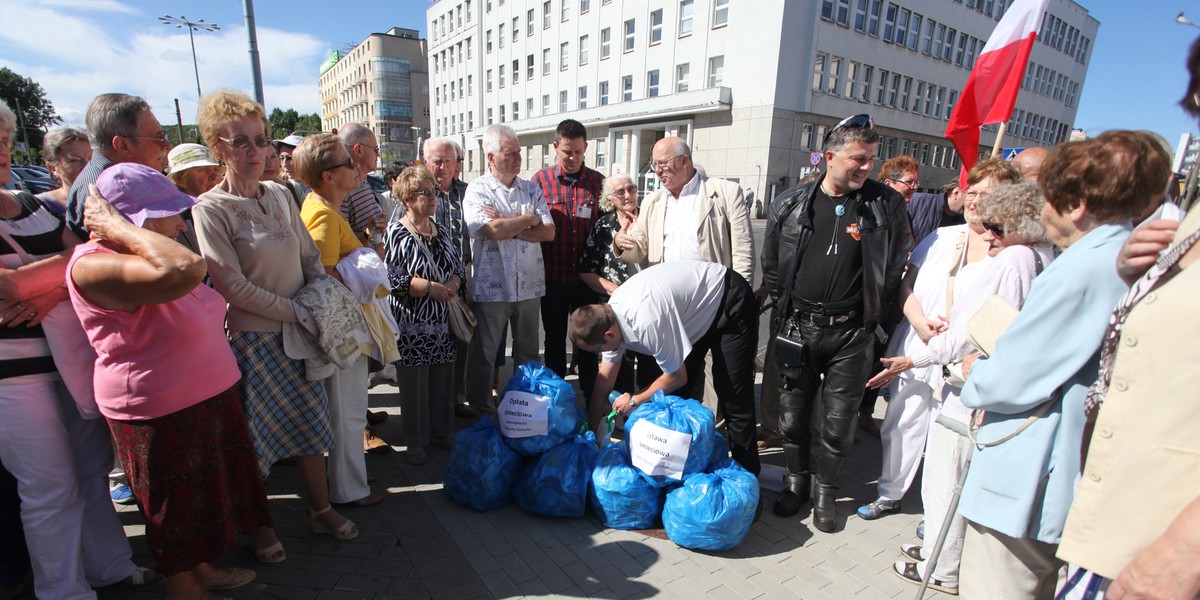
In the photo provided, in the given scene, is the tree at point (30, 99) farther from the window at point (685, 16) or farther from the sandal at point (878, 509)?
the sandal at point (878, 509)

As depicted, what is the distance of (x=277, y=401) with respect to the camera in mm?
2570

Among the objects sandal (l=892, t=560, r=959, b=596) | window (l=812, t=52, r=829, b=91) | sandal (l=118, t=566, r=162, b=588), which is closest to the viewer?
sandal (l=118, t=566, r=162, b=588)

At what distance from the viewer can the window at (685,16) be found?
2916 centimetres

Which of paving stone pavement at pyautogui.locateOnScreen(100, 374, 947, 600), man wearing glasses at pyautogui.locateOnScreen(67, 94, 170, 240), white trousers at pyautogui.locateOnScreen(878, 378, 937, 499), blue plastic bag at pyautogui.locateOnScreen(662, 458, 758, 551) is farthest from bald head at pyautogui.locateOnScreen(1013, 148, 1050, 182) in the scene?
man wearing glasses at pyautogui.locateOnScreen(67, 94, 170, 240)

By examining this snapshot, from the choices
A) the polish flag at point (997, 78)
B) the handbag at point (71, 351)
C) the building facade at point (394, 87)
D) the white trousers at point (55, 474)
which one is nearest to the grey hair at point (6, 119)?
the handbag at point (71, 351)

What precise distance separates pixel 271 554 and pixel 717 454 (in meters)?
2.29

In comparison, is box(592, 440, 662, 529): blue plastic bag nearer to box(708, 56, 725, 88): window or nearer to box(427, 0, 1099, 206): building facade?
box(427, 0, 1099, 206): building facade

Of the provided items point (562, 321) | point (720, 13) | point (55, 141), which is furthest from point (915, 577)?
point (720, 13)

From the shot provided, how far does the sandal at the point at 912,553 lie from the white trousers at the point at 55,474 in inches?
143

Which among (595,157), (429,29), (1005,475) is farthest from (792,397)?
(429,29)

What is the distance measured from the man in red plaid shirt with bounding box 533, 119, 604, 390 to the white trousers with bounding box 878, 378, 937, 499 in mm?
2124

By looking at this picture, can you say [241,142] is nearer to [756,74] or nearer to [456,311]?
[456,311]

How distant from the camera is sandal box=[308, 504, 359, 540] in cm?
278

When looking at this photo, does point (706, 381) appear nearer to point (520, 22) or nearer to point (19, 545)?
point (19, 545)
